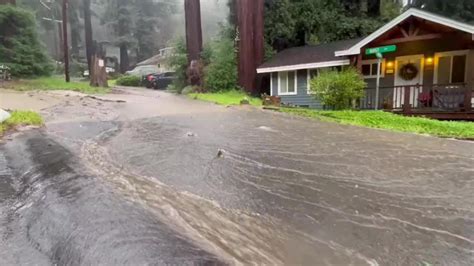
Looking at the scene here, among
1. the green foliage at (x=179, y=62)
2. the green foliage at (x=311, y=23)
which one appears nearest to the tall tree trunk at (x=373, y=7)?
the green foliage at (x=311, y=23)

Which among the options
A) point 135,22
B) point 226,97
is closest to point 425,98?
point 226,97

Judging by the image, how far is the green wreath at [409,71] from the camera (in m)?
17.0

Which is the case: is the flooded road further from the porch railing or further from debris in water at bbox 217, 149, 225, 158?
the porch railing

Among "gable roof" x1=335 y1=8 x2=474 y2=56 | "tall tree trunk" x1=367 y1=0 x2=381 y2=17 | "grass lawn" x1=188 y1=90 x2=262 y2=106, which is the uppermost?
"tall tree trunk" x1=367 y1=0 x2=381 y2=17

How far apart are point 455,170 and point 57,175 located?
6694 mm

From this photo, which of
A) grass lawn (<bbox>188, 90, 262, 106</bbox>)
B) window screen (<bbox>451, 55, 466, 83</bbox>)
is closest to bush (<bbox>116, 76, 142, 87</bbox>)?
grass lawn (<bbox>188, 90, 262, 106</bbox>)

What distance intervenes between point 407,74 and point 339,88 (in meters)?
3.98

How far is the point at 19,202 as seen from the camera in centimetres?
515

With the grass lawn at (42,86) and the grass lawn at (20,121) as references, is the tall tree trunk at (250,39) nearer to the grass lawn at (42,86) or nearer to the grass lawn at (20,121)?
the grass lawn at (42,86)

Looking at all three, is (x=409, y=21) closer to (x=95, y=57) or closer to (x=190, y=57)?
(x=190, y=57)

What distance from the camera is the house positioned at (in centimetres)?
1439

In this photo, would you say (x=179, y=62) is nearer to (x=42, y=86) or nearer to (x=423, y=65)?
(x=42, y=86)

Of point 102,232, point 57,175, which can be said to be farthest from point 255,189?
point 57,175

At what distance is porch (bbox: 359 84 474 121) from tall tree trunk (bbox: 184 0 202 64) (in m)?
→ 11.9
